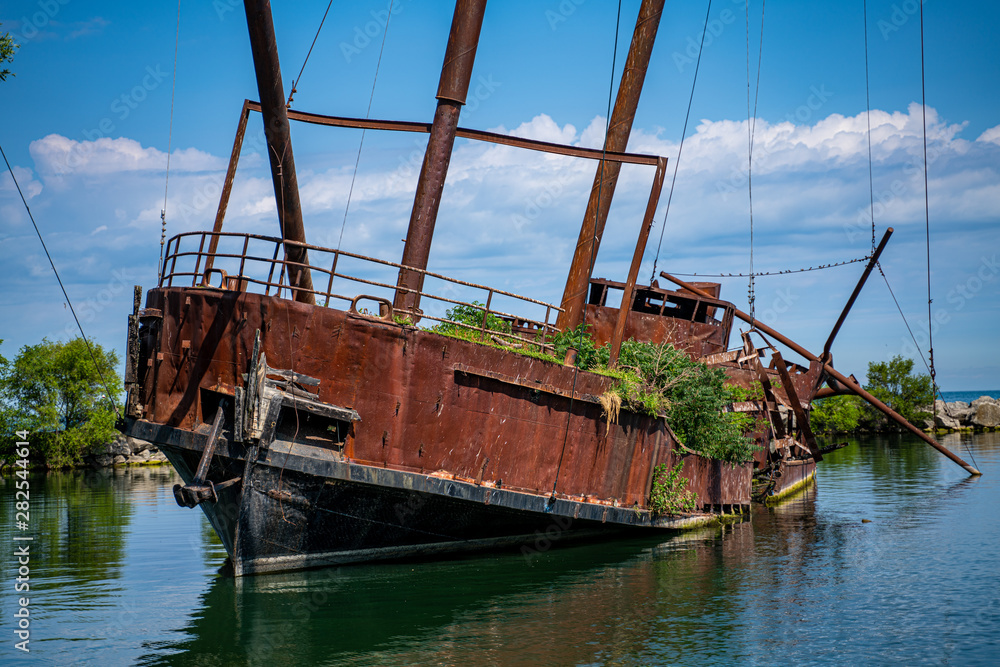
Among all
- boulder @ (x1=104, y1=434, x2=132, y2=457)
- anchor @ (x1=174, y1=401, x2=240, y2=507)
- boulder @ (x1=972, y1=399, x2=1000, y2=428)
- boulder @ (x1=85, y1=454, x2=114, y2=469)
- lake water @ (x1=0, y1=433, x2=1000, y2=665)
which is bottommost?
boulder @ (x1=85, y1=454, x2=114, y2=469)

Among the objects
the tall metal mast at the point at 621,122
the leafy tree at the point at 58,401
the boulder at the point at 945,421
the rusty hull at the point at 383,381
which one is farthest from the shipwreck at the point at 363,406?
the boulder at the point at 945,421

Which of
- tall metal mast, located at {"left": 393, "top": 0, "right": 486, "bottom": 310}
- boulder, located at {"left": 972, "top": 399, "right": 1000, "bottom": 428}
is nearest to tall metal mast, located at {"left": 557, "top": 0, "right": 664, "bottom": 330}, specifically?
tall metal mast, located at {"left": 393, "top": 0, "right": 486, "bottom": 310}

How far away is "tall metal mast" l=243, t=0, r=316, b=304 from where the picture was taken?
36.4 feet

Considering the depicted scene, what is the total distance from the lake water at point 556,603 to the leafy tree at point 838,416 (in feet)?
137

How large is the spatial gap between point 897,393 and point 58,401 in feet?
186

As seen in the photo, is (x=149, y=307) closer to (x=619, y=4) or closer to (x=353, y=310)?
(x=353, y=310)

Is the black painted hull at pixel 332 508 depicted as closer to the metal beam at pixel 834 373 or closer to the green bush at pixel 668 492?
the green bush at pixel 668 492

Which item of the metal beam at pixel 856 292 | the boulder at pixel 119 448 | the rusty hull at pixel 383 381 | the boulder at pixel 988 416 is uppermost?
the metal beam at pixel 856 292

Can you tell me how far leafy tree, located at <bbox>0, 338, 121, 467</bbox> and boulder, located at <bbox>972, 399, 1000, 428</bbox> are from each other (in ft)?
184

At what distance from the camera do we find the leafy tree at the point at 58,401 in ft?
124

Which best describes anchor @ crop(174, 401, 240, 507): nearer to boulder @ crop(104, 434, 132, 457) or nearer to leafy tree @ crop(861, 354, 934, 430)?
boulder @ crop(104, 434, 132, 457)

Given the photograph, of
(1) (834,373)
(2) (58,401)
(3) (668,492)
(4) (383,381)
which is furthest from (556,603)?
(2) (58,401)

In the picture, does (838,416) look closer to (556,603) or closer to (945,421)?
(945,421)

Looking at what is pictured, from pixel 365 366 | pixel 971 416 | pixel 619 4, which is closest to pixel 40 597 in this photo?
pixel 365 366
